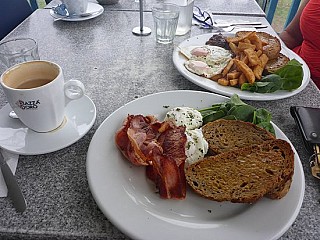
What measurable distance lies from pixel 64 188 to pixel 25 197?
0.07 metres

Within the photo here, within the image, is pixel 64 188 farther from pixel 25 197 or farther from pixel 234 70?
pixel 234 70

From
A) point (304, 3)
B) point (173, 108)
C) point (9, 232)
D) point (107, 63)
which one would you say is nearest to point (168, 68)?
point (107, 63)

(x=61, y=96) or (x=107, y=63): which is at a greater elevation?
(x=61, y=96)

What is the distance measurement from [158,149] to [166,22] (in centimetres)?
73

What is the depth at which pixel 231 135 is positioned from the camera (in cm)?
67

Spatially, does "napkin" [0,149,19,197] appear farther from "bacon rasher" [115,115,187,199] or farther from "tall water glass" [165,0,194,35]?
"tall water glass" [165,0,194,35]

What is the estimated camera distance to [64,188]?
1.97 feet

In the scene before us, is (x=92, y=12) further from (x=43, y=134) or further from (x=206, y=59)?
(x=43, y=134)

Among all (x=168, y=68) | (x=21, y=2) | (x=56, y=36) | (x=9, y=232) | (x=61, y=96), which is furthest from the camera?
(x=21, y=2)

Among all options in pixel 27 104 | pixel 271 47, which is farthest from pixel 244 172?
pixel 271 47

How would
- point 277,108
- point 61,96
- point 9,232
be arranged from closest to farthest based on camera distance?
point 9,232 → point 61,96 → point 277,108

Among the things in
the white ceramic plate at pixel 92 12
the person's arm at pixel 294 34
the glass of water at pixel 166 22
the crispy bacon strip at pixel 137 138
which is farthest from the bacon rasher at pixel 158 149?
the person's arm at pixel 294 34

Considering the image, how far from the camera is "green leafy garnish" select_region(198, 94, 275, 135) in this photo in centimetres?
70

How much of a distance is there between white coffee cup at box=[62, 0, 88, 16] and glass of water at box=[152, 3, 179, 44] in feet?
1.19
